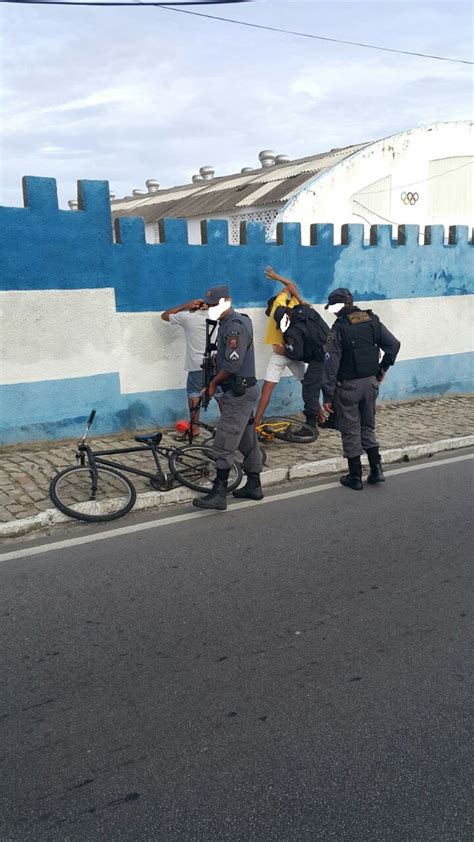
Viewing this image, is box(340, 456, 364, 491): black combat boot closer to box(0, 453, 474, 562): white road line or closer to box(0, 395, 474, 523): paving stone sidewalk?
box(0, 453, 474, 562): white road line

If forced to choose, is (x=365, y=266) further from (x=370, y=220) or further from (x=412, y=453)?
(x=370, y=220)

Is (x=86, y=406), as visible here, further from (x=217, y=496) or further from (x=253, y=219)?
(x=253, y=219)

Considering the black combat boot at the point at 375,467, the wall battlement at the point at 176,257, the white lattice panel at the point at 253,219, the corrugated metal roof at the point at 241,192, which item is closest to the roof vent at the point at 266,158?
the corrugated metal roof at the point at 241,192

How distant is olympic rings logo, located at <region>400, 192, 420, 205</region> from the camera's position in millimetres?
16947

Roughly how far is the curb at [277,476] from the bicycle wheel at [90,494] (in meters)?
0.09

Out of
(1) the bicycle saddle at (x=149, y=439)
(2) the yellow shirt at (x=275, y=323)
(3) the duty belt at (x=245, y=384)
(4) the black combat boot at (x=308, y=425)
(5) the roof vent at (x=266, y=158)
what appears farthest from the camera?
(5) the roof vent at (x=266, y=158)

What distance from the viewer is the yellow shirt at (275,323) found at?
8242 millimetres

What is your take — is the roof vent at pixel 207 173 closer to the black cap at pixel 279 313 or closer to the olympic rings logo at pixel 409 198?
the olympic rings logo at pixel 409 198

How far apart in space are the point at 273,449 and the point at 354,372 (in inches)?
64.0

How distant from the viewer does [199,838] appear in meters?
2.37

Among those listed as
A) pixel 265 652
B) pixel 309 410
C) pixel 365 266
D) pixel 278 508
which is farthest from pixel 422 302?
pixel 265 652

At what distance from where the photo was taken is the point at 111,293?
303 inches

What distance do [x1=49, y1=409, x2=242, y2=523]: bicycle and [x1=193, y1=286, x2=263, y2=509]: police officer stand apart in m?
0.41

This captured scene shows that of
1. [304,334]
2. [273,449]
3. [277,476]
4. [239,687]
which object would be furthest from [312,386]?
[239,687]
